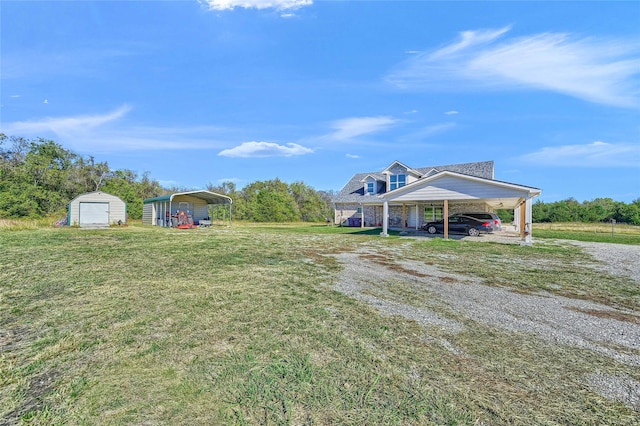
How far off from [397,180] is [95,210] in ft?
79.0

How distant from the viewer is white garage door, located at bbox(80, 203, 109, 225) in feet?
73.4

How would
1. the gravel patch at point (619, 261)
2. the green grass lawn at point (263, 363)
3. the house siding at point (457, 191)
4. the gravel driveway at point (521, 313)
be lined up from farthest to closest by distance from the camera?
the house siding at point (457, 191)
the gravel patch at point (619, 261)
the gravel driveway at point (521, 313)
the green grass lawn at point (263, 363)

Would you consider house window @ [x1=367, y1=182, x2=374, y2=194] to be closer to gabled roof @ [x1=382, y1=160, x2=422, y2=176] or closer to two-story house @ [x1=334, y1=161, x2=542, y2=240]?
two-story house @ [x1=334, y1=161, x2=542, y2=240]

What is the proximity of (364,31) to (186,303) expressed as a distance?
14031 millimetres

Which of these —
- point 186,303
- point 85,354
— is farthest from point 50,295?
point 85,354

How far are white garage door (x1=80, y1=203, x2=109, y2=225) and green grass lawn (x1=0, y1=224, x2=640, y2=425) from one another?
21.3 m

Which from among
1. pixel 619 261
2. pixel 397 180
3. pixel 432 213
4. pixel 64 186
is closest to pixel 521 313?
pixel 619 261

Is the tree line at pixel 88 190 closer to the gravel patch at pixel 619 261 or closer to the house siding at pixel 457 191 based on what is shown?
the house siding at pixel 457 191

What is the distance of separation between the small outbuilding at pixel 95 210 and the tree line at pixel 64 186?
535 cm

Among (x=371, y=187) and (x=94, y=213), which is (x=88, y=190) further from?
(x=371, y=187)

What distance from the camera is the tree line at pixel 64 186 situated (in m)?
24.8

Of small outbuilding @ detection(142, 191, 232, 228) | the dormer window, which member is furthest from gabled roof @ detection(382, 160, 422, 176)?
small outbuilding @ detection(142, 191, 232, 228)

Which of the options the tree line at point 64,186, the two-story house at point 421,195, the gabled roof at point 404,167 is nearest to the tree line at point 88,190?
the tree line at point 64,186

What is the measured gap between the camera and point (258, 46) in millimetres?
14891
